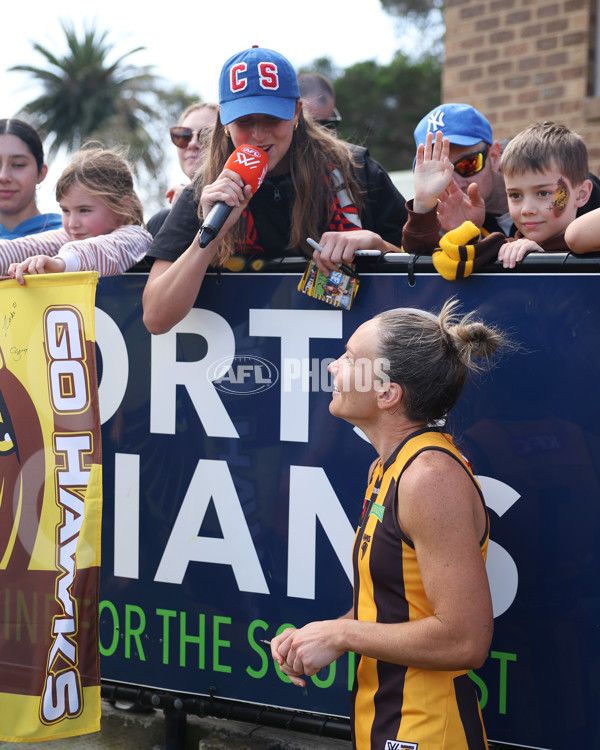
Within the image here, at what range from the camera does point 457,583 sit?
1.87m

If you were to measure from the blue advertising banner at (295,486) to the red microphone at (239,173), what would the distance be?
31 centimetres

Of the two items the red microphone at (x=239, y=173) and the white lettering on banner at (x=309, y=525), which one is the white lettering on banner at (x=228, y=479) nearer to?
the white lettering on banner at (x=309, y=525)

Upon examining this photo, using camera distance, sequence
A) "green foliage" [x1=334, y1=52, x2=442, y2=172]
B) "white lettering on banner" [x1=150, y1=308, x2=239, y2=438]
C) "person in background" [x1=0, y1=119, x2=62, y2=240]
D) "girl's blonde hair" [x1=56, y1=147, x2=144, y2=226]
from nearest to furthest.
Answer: "white lettering on banner" [x1=150, y1=308, x2=239, y2=438] < "girl's blonde hair" [x1=56, y1=147, x2=144, y2=226] < "person in background" [x1=0, y1=119, x2=62, y2=240] < "green foliage" [x1=334, y1=52, x2=442, y2=172]

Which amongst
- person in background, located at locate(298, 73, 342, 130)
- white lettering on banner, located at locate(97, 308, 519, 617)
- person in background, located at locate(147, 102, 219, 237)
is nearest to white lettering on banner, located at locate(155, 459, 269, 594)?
white lettering on banner, located at locate(97, 308, 519, 617)

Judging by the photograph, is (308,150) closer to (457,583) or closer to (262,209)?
(262,209)

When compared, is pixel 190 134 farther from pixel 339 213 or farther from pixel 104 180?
pixel 339 213

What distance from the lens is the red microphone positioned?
244 cm

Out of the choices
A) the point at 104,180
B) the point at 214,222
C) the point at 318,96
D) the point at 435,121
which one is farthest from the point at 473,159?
the point at 318,96

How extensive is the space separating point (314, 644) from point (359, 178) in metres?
1.75

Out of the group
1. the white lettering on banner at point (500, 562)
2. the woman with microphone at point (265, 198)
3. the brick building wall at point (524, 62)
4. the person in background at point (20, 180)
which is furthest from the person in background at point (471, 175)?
the brick building wall at point (524, 62)

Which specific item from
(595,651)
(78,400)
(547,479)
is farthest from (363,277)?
(595,651)

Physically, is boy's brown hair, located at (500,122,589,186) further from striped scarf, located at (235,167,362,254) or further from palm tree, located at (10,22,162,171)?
palm tree, located at (10,22,162,171)

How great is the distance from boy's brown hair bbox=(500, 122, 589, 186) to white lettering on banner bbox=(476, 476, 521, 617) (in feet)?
3.36

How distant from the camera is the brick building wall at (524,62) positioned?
239 inches
